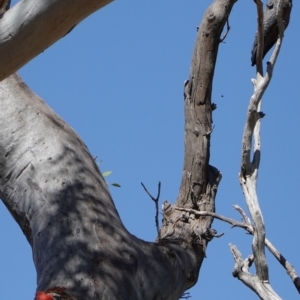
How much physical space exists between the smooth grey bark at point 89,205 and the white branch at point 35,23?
1.06 metres

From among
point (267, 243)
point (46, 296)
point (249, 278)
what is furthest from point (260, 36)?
point (46, 296)

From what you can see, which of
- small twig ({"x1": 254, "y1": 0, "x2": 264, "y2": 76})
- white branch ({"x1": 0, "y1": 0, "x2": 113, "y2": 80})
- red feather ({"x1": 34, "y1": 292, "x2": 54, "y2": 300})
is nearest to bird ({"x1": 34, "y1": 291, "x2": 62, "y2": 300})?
red feather ({"x1": 34, "y1": 292, "x2": 54, "y2": 300})

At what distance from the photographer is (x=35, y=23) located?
2869mm

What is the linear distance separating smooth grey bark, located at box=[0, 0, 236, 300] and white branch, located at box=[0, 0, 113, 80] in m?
1.06

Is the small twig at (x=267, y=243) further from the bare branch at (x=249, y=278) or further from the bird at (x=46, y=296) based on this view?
the bird at (x=46, y=296)

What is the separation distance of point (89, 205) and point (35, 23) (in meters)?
1.22

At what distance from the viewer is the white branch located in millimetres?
2861

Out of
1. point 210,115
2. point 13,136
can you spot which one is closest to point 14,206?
point 13,136

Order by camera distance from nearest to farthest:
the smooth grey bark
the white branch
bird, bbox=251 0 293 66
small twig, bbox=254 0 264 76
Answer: the white branch → the smooth grey bark → small twig, bbox=254 0 264 76 → bird, bbox=251 0 293 66

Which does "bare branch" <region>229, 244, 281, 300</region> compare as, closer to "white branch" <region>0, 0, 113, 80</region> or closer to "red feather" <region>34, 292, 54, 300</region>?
"red feather" <region>34, 292, 54, 300</region>

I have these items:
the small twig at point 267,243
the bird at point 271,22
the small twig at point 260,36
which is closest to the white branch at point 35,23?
the small twig at point 267,243

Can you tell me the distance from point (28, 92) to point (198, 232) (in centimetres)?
133

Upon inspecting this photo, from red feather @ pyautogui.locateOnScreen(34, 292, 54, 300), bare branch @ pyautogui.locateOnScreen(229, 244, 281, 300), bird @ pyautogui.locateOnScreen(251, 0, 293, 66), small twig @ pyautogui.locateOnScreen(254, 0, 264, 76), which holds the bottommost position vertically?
red feather @ pyautogui.locateOnScreen(34, 292, 54, 300)

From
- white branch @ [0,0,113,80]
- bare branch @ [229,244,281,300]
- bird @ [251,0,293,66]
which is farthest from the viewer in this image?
bird @ [251,0,293,66]
